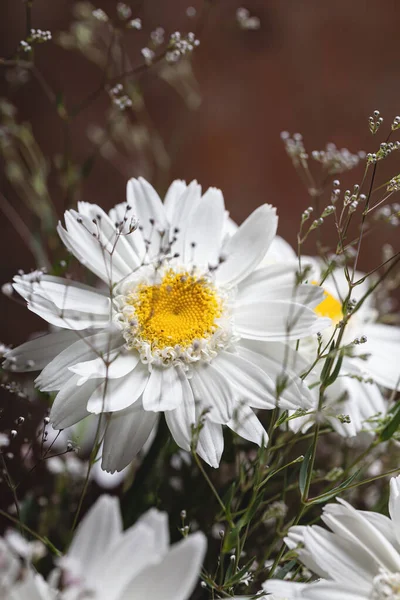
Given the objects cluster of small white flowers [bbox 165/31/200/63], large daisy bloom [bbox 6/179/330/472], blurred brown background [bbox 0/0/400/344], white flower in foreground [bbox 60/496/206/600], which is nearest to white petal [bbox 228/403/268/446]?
large daisy bloom [bbox 6/179/330/472]

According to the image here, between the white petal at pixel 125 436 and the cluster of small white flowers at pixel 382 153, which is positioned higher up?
the cluster of small white flowers at pixel 382 153

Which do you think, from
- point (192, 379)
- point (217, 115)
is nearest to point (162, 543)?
point (192, 379)

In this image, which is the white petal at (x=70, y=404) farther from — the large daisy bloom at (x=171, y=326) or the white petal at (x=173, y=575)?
the white petal at (x=173, y=575)

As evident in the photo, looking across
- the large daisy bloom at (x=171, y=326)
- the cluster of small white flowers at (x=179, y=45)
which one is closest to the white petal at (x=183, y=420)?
the large daisy bloom at (x=171, y=326)

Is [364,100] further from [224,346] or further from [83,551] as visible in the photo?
[83,551]

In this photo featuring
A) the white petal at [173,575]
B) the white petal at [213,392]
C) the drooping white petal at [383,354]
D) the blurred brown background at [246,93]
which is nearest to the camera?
the white petal at [173,575]

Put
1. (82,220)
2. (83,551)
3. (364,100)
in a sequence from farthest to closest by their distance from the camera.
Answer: (364,100) < (82,220) < (83,551)
